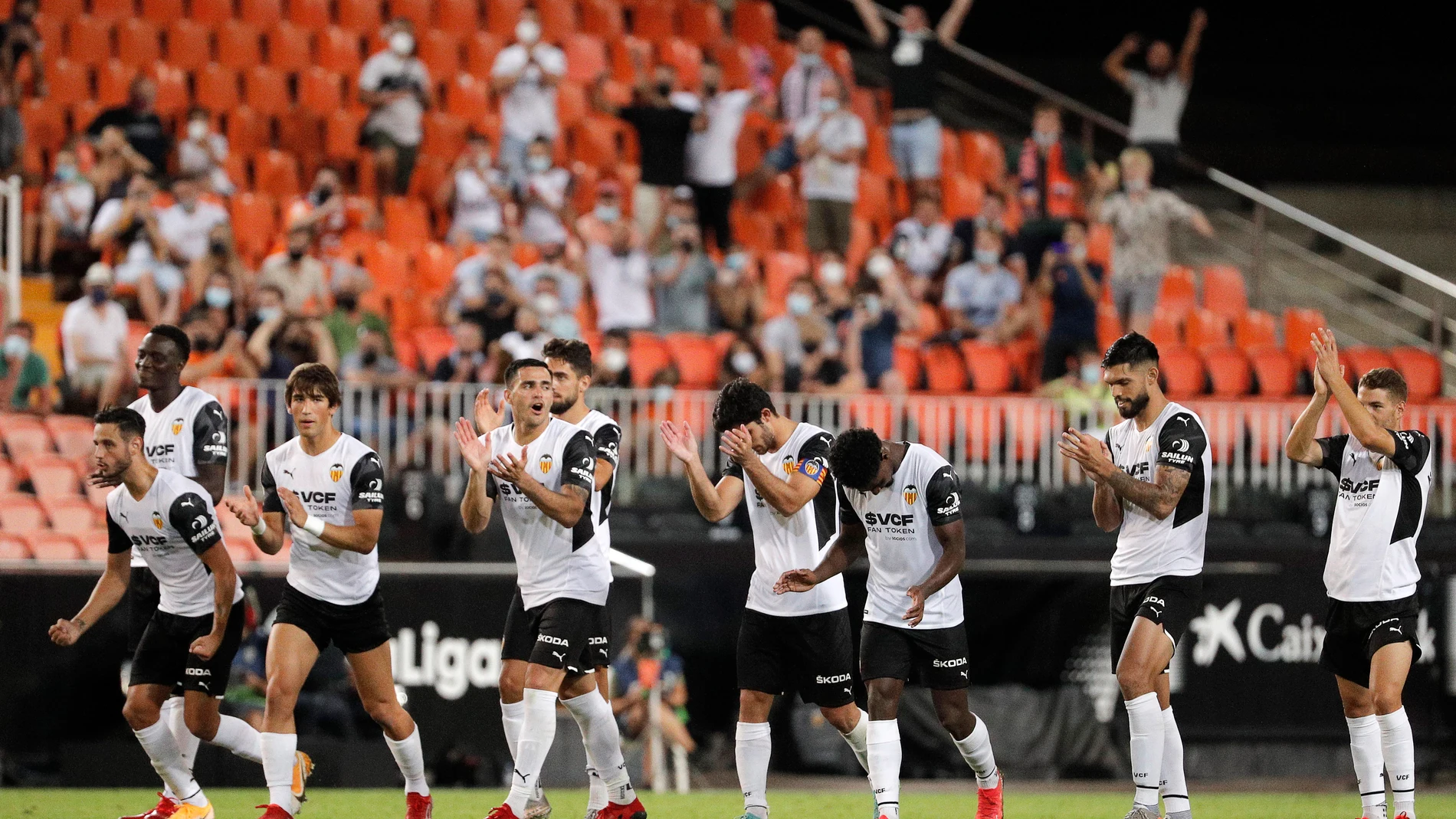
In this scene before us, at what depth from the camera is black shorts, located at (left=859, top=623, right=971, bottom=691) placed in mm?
8969

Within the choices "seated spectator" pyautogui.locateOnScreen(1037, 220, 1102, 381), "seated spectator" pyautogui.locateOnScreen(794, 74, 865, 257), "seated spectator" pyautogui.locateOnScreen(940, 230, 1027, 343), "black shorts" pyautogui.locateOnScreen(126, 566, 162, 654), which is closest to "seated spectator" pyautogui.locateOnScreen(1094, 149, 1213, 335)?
"seated spectator" pyautogui.locateOnScreen(1037, 220, 1102, 381)

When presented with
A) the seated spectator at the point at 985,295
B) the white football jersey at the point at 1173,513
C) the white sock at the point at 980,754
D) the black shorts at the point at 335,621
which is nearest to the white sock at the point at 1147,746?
the white football jersey at the point at 1173,513

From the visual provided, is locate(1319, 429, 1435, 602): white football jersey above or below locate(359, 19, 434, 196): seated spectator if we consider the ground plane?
below

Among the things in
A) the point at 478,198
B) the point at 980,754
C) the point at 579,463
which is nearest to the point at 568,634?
the point at 579,463

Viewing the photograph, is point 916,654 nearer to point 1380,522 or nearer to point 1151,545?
point 1151,545

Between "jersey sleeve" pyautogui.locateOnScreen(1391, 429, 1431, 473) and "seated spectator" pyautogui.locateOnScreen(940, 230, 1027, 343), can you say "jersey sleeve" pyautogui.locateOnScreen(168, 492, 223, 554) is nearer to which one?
"jersey sleeve" pyautogui.locateOnScreen(1391, 429, 1431, 473)

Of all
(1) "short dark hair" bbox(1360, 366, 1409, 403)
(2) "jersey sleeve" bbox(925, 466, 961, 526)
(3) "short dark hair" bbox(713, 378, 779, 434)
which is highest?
(1) "short dark hair" bbox(1360, 366, 1409, 403)

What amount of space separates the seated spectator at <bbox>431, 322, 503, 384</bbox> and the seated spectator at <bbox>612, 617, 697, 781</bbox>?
2.93m

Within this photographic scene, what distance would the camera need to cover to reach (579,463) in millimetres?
8898

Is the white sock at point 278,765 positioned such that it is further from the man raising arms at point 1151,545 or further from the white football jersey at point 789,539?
the man raising arms at point 1151,545

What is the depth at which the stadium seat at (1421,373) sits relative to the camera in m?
18.7

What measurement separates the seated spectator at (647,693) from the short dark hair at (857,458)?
5812 mm

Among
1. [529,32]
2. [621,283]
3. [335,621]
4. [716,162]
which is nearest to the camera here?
[335,621]

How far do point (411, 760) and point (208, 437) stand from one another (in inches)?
80.4
